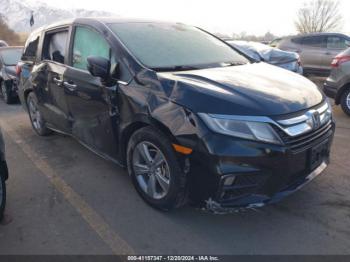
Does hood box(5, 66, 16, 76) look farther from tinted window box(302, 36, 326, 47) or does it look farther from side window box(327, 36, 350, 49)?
side window box(327, 36, 350, 49)

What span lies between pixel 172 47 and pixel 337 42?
9.19m

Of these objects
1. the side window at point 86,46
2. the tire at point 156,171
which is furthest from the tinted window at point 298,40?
the tire at point 156,171

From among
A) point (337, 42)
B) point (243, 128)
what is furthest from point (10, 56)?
point (337, 42)

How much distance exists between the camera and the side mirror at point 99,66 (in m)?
3.31

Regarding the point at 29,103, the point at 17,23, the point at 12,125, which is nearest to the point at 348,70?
the point at 29,103

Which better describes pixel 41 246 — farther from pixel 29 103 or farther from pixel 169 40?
pixel 29 103

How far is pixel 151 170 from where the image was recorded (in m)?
3.23

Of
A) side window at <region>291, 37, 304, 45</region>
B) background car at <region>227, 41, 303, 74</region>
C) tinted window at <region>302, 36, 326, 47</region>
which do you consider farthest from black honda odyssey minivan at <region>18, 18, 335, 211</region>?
side window at <region>291, 37, 304, 45</region>

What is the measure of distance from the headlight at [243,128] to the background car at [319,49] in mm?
9405

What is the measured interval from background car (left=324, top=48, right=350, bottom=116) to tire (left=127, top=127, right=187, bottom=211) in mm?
4520

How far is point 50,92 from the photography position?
15.4ft

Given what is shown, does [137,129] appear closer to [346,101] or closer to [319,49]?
[346,101]

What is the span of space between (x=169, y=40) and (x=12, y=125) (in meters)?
3.99

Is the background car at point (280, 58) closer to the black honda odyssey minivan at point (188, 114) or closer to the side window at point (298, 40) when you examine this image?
the side window at point (298, 40)
